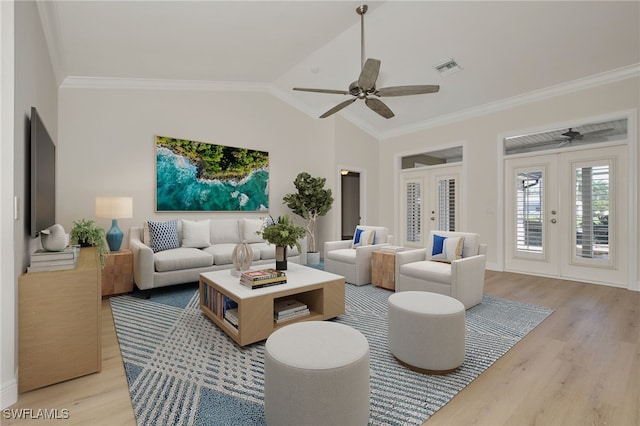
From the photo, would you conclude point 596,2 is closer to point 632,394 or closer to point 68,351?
point 632,394

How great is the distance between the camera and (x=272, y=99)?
18.1ft

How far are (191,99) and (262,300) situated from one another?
381cm

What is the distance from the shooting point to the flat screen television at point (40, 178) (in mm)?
1899

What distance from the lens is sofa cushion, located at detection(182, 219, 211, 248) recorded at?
4.09 m

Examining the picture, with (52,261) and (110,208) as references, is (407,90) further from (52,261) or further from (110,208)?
(110,208)

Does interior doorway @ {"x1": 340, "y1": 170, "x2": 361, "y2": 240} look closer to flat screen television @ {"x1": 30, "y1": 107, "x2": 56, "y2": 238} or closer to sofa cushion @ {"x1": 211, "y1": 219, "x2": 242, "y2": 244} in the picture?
sofa cushion @ {"x1": 211, "y1": 219, "x2": 242, "y2": 244}

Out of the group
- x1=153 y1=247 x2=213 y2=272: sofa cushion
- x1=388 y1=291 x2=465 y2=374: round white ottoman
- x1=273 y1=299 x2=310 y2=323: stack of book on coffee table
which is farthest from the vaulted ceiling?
x1=388 y1=291 x2=465 y2=374: round white ottoman

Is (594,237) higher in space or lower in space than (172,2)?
lower

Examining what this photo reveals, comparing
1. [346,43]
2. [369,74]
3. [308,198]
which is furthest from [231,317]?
[346,43]

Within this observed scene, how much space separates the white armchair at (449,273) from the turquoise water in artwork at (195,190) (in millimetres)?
2890

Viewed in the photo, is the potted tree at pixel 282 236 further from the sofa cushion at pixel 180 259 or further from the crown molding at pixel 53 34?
the crown molding at pixel 53 34

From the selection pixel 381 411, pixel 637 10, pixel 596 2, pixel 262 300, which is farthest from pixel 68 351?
pixel 637 10

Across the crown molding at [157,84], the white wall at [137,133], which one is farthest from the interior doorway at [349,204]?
the crown molding at [157,84]

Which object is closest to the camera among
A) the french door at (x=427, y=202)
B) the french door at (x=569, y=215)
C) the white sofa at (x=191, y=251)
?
the white sofa at (x=191, y=251)
